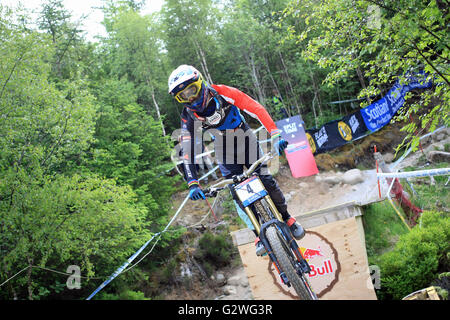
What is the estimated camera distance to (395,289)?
3.79 meters

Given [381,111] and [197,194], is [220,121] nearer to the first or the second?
[197,194]

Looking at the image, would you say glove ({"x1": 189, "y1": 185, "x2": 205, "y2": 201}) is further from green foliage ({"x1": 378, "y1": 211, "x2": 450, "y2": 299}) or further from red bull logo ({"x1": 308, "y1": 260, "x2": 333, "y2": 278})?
green foliage ({"x1": 378, "y1": 211, "x2": 450, "y2": 299})

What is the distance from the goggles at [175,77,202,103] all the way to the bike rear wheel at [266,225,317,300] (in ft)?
5.32

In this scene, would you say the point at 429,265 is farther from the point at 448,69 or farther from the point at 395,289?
the point at 448,69

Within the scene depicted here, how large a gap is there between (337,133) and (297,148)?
2191mm

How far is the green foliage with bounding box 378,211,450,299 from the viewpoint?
3.65 meters

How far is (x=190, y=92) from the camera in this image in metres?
3.56

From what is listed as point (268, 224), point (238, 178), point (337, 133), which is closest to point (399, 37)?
point (238, 178)

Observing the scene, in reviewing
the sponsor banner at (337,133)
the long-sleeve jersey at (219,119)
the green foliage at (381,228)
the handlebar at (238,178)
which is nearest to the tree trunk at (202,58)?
the sponsor banner at (337,133)

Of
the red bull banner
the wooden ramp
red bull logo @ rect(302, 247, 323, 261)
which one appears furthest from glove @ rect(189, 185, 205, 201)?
red bull logo @ rect(302, 247, 323, 261)

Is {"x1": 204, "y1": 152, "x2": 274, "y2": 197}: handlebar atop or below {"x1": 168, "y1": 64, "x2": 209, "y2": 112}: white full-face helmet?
below

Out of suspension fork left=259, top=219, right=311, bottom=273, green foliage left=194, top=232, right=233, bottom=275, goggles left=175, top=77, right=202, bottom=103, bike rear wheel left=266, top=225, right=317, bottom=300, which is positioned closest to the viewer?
bike rear wheel left=266, top=225, right=317, bottom=300
